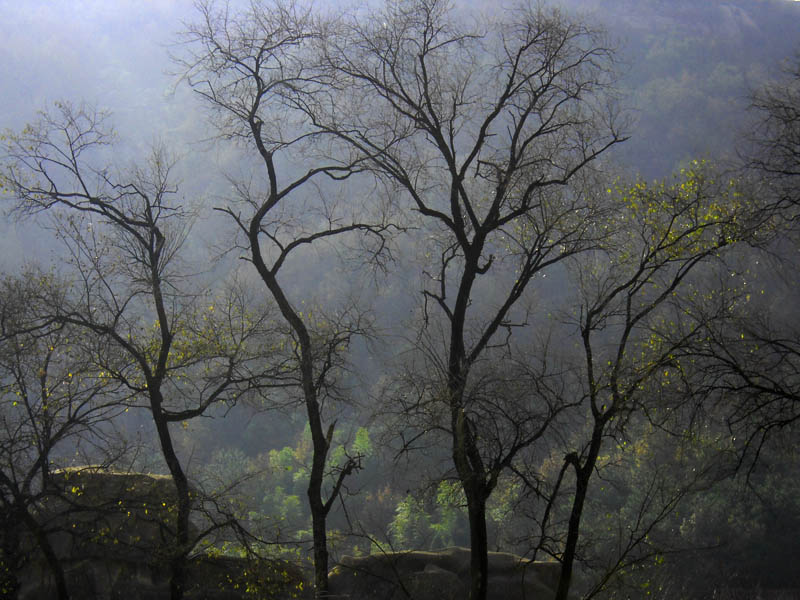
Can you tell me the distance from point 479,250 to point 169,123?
78104mm

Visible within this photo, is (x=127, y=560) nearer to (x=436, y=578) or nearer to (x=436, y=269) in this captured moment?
(x=436, y=578)

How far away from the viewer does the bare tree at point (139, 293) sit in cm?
1127

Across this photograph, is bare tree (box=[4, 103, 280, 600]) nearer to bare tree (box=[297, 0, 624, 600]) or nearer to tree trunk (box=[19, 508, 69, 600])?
tree trunk (box=[19, 508, 69, 600])

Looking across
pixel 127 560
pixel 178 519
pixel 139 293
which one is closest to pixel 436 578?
pixel 178 519

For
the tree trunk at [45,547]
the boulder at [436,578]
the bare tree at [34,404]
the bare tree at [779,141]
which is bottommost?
the boulder at [436,578]

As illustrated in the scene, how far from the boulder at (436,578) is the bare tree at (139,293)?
294 centimetres

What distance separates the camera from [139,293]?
1191 cm

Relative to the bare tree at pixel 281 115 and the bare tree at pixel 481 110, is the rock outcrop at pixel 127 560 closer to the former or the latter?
the bare tree at pixel 281 115

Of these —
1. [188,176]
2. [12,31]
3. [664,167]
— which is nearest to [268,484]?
[188,176]

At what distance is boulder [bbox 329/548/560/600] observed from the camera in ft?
39.4

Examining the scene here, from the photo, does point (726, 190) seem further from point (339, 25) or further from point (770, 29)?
point (770, 29)

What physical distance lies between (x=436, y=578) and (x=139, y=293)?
696cm

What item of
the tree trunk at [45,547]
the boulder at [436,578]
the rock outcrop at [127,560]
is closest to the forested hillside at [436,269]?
the tree trunk at [45,547]

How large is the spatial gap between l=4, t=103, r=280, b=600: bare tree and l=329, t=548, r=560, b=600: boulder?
294 cm
